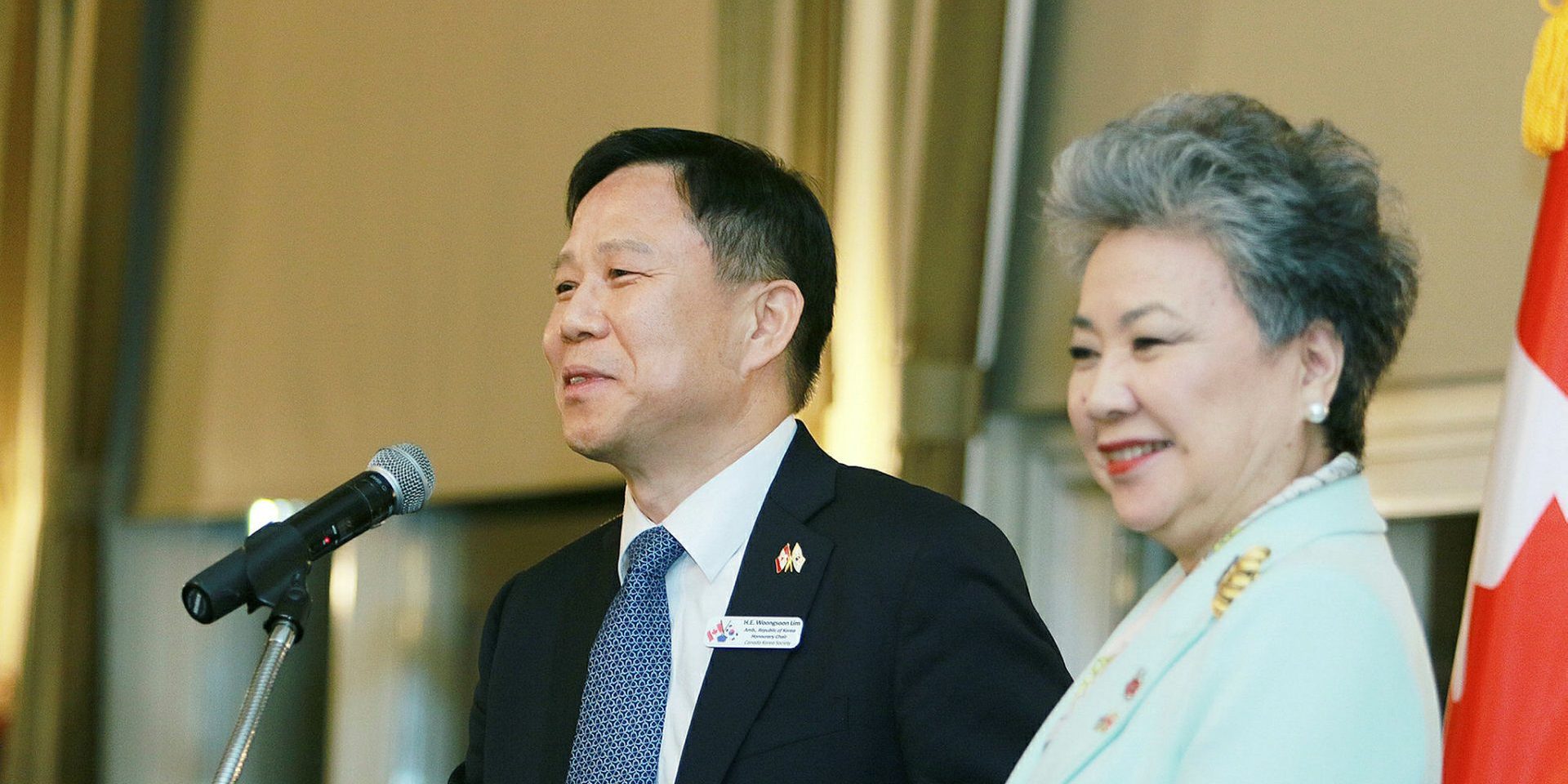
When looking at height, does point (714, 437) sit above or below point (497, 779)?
above

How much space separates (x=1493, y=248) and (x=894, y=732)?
1210mm

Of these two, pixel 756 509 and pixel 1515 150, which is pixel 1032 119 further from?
pixel 756 509

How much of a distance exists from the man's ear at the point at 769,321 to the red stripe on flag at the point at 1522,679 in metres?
0.98

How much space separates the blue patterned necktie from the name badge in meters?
0.10

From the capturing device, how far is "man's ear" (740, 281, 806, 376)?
2.35 metres

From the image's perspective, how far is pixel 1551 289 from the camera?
189 centimetres

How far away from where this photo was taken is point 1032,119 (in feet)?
10.4

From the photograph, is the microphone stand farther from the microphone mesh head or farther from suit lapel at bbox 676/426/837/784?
suit lapel at bbox 676/426/837/784

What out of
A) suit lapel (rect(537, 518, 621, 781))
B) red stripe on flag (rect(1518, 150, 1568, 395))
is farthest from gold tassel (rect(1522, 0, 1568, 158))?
suit lapel (rect(537, 518, 621, 781))

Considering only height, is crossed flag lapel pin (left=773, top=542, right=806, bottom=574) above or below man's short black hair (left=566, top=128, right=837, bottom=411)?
below

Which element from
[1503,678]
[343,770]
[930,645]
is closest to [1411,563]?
[1503,678]

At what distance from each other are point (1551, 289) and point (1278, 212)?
703 mm

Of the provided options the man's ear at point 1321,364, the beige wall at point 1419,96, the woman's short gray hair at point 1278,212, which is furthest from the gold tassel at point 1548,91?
the man's ear at point 1321,364

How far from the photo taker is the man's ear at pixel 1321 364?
4.49 feet
